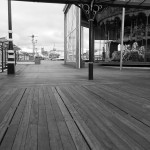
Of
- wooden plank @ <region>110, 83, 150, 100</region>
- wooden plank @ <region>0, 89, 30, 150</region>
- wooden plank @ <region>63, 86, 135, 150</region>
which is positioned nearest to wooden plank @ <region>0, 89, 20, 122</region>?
wooden plank @ <region>0, 89, 30, 150</region>

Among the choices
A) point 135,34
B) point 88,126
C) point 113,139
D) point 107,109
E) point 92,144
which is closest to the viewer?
point 92,144

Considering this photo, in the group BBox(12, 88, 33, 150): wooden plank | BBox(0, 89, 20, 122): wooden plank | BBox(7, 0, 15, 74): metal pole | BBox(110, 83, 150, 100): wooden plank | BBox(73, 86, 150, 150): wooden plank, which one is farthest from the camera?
BBox(7, 0, 15, 74): metal pole

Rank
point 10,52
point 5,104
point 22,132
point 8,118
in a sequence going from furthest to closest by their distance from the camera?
point 10,52
point 5,104
point 8,118
point 22,132

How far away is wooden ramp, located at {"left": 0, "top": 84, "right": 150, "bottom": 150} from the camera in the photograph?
2354mm

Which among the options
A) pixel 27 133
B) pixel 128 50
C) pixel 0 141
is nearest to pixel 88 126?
pixel 27 133

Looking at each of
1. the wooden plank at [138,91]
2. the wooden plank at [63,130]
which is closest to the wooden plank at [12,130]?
the wooden plank at [63,130]

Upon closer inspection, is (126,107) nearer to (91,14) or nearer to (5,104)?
(5,104)

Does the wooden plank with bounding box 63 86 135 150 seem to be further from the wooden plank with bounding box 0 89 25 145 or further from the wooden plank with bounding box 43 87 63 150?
the wooden plank with bounding box 0 89 25 145

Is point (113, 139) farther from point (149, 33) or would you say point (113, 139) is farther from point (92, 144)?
point (149, 33)

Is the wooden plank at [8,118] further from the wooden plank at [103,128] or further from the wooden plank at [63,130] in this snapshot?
the wooden plank at [103,128]

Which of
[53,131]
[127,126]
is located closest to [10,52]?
[53,131]

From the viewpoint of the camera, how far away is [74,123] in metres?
3.09

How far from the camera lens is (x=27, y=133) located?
2.66 metres

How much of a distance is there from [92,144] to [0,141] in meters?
1.11
